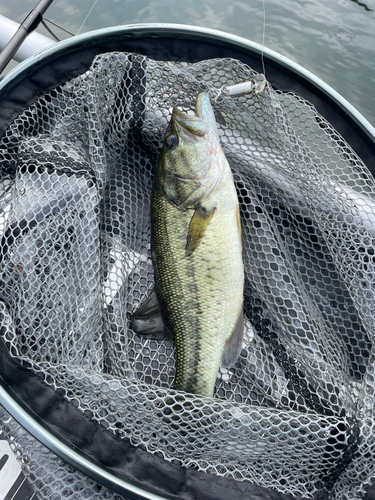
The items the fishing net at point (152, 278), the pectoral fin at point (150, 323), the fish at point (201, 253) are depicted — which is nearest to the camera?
the fishing net at point (152, 278)

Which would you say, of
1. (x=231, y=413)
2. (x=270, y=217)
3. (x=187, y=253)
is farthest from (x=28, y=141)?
(x=231, y=413)

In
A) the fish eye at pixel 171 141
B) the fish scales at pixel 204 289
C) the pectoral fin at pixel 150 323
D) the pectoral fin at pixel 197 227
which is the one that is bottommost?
the pectoral fin at pixel 150 323

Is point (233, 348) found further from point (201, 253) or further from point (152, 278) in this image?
point (152, 278)

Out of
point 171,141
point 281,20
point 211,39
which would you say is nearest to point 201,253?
point 171,141

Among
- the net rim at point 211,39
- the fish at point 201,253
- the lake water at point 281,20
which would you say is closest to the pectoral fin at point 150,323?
the fish at point 201,253

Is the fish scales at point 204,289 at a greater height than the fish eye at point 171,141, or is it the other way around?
the fish eye at point 171,141

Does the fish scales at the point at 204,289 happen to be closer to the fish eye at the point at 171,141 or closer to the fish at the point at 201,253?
the fish at the point at 201,253

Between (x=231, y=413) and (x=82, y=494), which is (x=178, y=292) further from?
(x=82, y=494)
